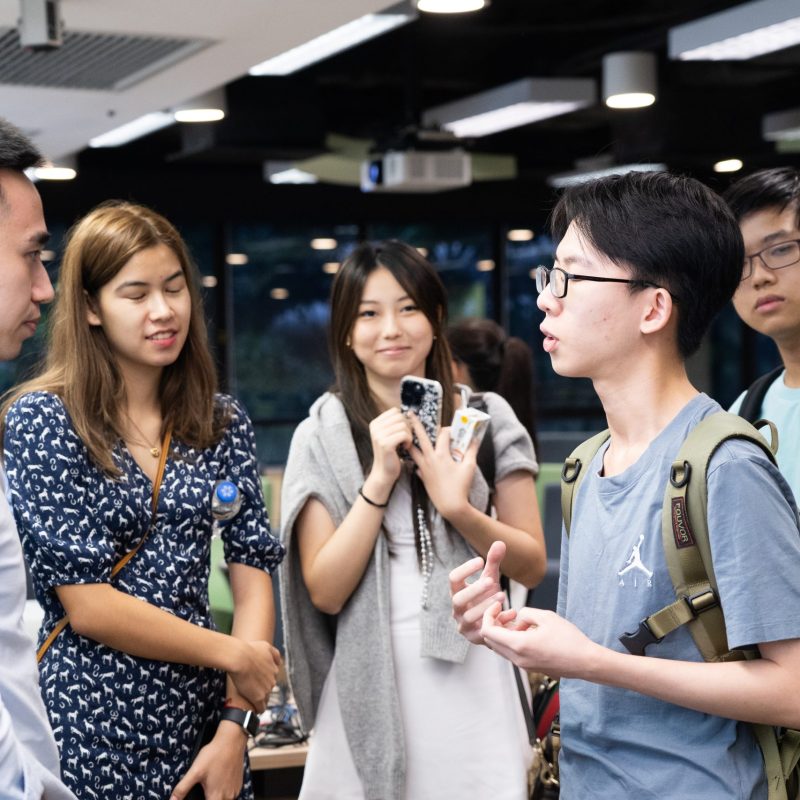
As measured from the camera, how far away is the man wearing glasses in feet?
8.20

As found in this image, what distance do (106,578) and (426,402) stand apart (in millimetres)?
820

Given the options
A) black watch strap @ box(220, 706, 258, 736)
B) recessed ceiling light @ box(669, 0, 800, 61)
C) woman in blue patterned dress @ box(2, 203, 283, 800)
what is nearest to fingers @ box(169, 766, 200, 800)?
woman in blue patterned dress @ box(2, 203, 283, 800)

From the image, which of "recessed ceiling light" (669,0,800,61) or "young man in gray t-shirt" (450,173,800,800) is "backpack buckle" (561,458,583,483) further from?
"recessed ceiling light" (669,0,800,61)

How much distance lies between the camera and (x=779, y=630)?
4.70 feet

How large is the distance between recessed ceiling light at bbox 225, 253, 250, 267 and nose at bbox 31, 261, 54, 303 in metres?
9.95

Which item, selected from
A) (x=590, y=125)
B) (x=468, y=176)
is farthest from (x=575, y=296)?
(x=590, y=125)

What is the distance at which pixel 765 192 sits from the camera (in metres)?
2.52

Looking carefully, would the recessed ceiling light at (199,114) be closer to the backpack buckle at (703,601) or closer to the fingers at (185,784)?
the fingers at (185,784)

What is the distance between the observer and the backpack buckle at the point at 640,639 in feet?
4.99

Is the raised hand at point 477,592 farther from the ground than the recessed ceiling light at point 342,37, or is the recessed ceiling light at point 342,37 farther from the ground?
the recessed ceiling light at point 342,37

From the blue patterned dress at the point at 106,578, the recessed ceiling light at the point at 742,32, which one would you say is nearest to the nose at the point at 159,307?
the blue patterned dress at the point at 106,578

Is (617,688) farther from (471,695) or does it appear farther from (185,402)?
(185,402)

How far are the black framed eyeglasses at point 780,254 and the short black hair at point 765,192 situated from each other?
0.05 m

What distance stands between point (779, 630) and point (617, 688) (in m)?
0.26
